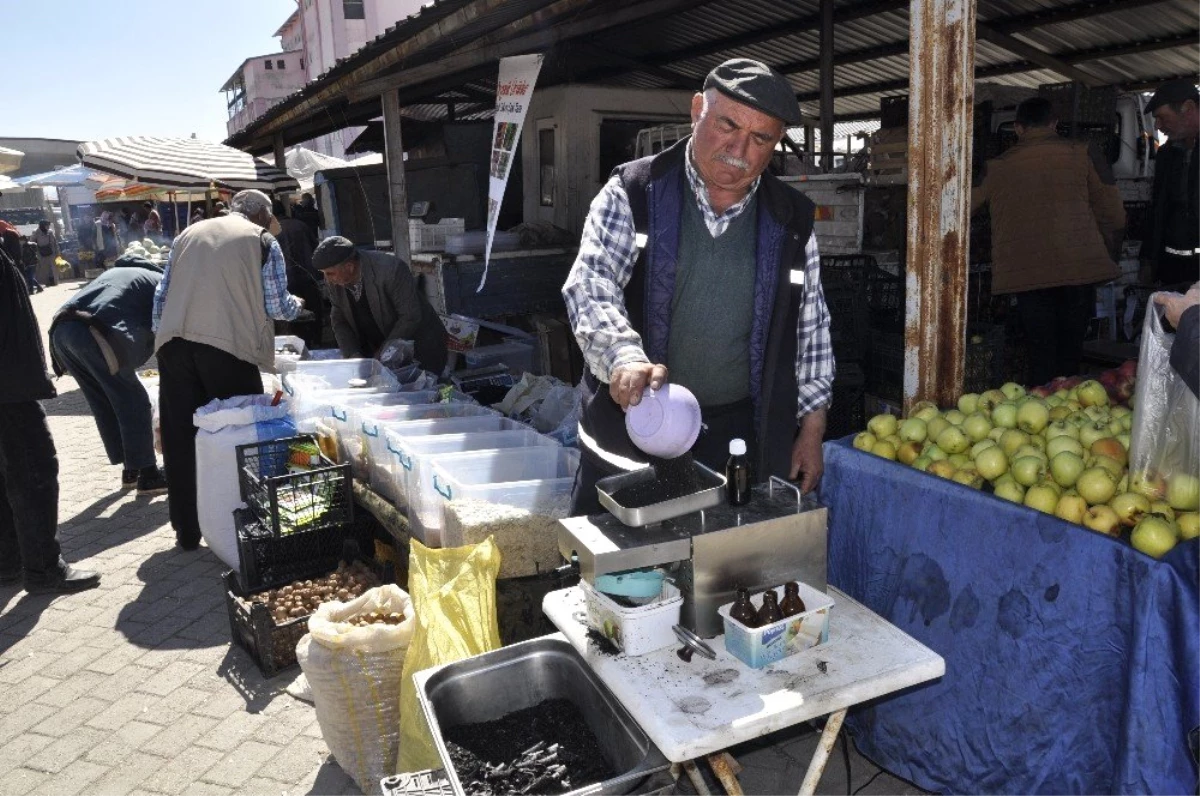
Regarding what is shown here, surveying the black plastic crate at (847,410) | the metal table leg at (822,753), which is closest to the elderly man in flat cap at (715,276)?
the metal table leg at (822,753)

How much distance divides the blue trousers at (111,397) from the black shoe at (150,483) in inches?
2.4

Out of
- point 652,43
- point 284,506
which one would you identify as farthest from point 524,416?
point 652,43

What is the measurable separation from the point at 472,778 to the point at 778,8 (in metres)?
7.76

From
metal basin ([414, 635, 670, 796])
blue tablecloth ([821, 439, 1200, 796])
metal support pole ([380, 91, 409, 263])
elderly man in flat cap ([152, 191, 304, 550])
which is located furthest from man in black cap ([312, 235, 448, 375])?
metal basin ([414, 635, 670, 796])

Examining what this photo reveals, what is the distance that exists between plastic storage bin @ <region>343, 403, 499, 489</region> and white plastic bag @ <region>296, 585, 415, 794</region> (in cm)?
136

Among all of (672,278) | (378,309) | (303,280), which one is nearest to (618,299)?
(672,278)

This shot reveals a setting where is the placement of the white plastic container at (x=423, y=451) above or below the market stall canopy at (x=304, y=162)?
below

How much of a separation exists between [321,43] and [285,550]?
38900mm

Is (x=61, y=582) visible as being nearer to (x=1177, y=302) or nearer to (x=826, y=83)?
(x=1177, y=302)

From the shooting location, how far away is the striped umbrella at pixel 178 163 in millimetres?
8703

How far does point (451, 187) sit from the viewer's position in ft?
41.9

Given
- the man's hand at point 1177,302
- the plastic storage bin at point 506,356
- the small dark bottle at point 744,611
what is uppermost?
the man's hand at point 1177,302

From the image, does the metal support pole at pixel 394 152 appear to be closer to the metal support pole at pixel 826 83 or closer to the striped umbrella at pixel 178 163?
the striped umbrella at pixel 178 163

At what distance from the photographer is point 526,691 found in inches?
96.9
